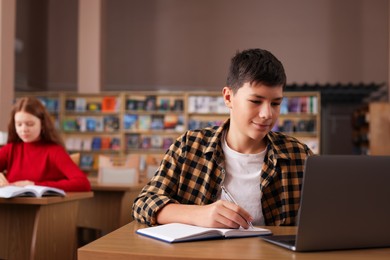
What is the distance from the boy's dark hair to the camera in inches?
70.2

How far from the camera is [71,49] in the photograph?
40.7 ft

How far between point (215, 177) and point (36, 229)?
1474 mm

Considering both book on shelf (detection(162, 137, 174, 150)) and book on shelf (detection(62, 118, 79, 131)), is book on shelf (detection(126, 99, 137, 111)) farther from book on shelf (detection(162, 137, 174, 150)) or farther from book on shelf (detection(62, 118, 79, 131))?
book on shelf (detection(62, 118, 79, 131))

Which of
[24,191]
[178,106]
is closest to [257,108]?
[24,191]

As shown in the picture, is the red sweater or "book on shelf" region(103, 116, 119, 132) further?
"book on shelf" region(103, 116, 119, 132)

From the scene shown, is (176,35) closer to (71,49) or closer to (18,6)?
(71,49)

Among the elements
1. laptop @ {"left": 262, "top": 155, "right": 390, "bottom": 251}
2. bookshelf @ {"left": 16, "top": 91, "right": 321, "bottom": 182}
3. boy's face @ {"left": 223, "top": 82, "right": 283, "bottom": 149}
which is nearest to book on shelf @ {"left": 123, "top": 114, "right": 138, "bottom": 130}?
bookshelf @ {"left": 16, "top": 91, "right": 321, "bottom": 182}

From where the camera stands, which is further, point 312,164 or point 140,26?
point 140,26

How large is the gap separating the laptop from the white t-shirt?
531mm

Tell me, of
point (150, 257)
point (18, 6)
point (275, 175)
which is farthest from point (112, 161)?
point (18, 6)

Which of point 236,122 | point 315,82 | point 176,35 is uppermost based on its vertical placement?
point 176,35

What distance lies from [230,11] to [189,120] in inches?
160

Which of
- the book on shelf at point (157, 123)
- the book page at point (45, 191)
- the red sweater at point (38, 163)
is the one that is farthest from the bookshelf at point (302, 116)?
A: the book page at point (45, 191)

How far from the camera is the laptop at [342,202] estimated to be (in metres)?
1.27
